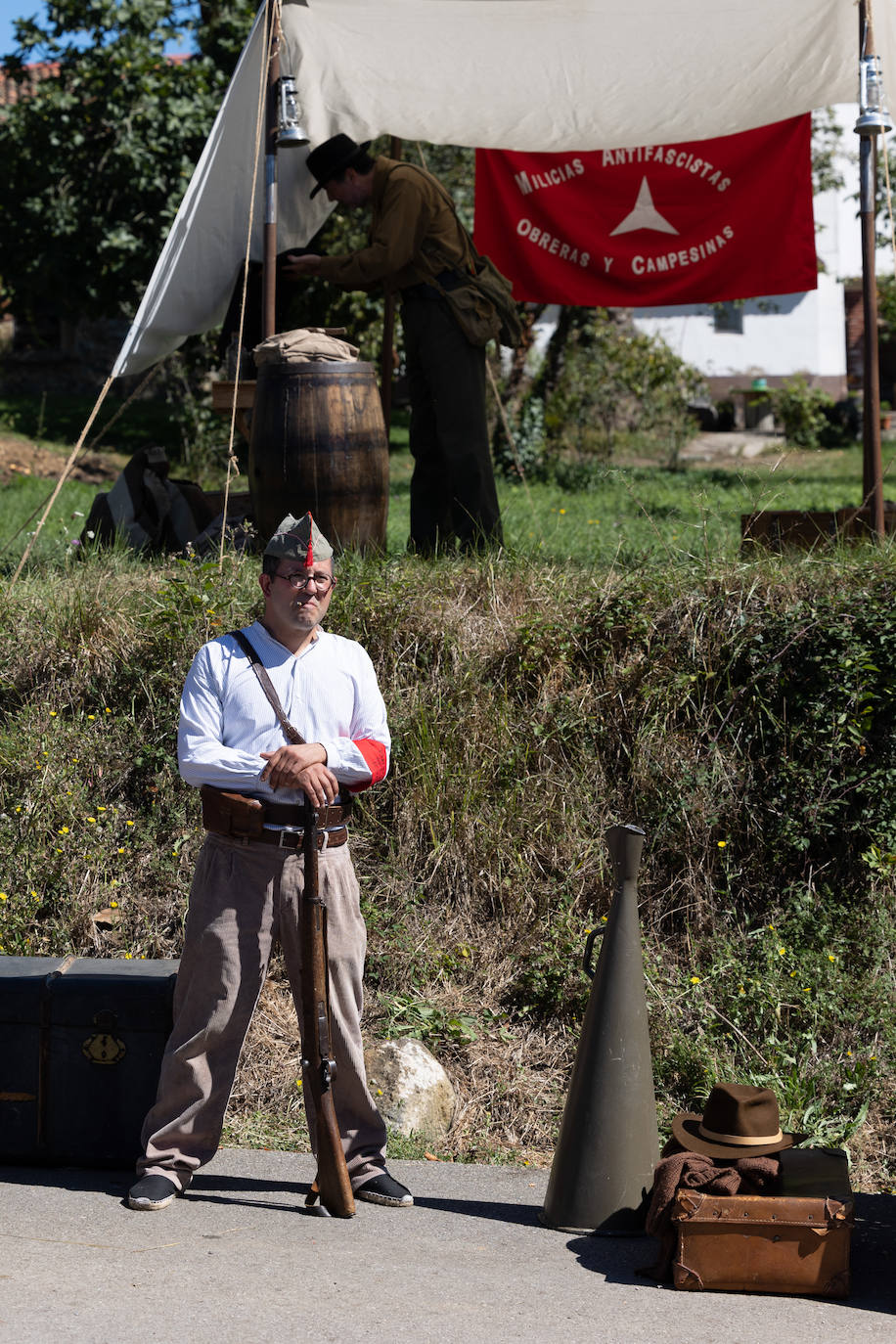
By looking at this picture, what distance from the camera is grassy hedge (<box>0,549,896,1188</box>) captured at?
19.9ft

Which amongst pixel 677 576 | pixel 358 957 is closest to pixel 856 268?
pixel 677 576

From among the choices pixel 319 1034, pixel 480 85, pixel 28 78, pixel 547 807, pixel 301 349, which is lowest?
pixel 319 1034

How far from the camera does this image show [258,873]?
15.2 feet

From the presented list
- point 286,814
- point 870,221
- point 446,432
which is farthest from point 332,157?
point 286,814

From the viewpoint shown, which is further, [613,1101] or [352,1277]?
[613,1101]

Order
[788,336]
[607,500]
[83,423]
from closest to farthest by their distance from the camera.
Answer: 1. [607,500]
2. [83,423]
3. [788,336]

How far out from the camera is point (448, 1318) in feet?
13.0

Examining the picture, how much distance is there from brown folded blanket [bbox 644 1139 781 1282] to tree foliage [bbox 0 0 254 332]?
566 inches

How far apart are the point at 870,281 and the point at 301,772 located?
453 centimetres

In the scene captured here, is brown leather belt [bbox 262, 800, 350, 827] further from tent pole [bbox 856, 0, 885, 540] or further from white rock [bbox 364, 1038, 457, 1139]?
tent pole [bbox 856, 0, 885, 540]

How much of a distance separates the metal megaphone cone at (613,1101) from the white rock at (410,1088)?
3.17ft

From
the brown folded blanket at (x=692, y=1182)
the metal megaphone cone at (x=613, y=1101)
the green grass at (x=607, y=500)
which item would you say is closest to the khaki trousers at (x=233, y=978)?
the metal megaphone cone at (x=613, y=1101)

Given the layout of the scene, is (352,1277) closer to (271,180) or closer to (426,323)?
(426,323)

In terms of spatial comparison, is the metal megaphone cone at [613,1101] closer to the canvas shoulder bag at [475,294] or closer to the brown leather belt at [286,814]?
the brown leather belt at [286,814]
